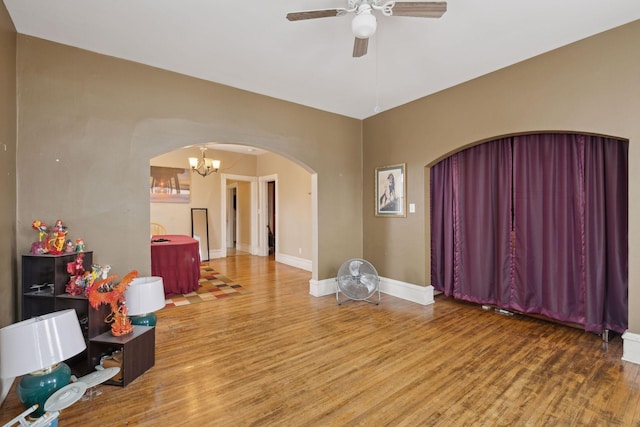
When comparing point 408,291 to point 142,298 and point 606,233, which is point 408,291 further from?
point 142,298

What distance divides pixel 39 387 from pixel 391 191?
397 cm

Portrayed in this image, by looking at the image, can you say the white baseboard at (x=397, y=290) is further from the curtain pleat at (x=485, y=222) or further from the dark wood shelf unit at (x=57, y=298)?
the dark wood shelf unit at (x=57, y=298)

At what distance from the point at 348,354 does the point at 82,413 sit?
185 centimetres

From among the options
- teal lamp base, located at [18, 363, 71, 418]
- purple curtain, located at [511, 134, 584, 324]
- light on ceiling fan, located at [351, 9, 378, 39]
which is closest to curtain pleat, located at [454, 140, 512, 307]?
purple curtain, located at [511, 134, 584, 324]

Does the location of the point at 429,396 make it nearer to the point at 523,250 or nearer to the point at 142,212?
the point at 523,250

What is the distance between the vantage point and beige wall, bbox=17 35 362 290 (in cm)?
259

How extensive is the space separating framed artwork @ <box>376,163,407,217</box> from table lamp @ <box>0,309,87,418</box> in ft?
12.0

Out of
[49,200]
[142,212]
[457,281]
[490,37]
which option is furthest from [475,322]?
[49,200]

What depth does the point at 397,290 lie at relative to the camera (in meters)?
4.25

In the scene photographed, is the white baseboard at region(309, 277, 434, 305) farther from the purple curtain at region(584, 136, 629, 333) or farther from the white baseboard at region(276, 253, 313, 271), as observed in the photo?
the white baseboard at region(276, 253, 313, 271)

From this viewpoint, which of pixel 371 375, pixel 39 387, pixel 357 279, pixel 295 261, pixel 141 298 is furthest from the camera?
pixel 295 261

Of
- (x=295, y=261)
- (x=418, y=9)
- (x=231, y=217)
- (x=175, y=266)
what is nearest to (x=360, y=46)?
(x=418, y=9)

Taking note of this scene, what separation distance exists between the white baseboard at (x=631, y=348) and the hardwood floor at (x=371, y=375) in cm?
7

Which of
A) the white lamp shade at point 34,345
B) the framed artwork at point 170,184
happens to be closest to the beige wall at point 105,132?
the white lamp shade at point 34,345
